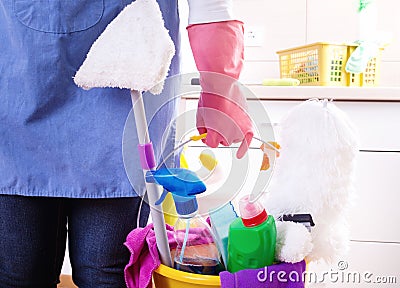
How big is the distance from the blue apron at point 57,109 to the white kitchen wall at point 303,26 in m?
1.31

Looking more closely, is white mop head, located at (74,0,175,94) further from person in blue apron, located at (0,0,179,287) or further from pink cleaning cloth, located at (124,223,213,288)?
pink cleaning cloth, located at (124,223,213,288)

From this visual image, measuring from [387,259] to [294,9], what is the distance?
100 centimetres

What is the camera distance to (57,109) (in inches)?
32.7

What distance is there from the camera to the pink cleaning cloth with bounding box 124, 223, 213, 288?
810 millimetres

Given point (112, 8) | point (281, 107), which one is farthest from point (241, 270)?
point (281, 107)

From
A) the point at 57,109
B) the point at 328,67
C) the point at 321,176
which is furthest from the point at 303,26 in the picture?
the point at 57,109

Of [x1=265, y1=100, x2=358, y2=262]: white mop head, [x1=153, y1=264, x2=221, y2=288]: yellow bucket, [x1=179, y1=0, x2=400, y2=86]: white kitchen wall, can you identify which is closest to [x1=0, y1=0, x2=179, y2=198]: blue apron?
[x1=153, y1=264, x2=221, y2=288]: yellow bucket

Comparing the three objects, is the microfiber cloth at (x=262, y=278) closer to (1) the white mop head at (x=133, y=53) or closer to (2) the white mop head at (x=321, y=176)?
(2) the white mop head at (x=321, y=176)

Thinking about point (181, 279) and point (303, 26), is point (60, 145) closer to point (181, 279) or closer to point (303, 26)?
point (181, 279)

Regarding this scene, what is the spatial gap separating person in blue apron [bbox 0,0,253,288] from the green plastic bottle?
0.38 ft

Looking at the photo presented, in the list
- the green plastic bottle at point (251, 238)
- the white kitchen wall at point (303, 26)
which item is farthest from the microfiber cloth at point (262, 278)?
the white kitchen wall at point (303, 26)

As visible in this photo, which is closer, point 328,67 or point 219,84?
point 219,84

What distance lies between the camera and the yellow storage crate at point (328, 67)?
179cm

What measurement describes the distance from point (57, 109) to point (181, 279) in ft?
0.99
